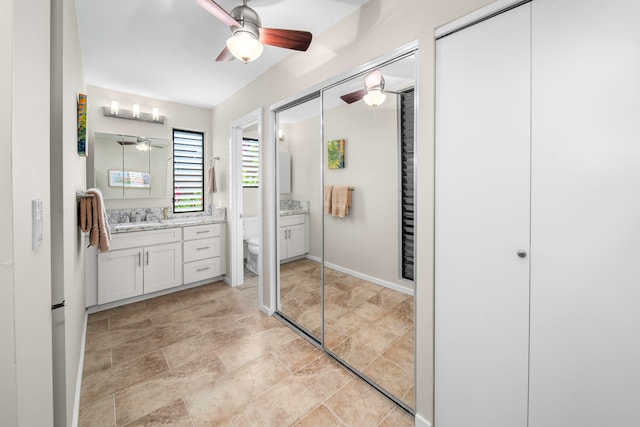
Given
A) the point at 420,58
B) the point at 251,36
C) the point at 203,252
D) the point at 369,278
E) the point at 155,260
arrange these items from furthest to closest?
the point at 203,252 → the point at 155,260 → the point at 369,278 → the point at 251,36 → the point at 420,58

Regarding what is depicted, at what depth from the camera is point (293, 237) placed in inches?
104

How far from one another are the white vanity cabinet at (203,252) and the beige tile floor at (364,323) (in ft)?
5.29

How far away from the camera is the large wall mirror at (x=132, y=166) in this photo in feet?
10.4

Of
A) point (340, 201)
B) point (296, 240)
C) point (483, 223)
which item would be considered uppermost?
point (340, 201)

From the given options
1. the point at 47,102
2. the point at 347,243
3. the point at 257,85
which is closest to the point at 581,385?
the point at 347,243

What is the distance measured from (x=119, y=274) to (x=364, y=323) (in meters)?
2.79

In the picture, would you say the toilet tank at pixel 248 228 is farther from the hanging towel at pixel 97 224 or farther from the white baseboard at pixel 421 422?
the white baseboard at pixel 421 422

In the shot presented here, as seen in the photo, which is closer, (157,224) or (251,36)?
(251,36)

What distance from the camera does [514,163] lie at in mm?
1188

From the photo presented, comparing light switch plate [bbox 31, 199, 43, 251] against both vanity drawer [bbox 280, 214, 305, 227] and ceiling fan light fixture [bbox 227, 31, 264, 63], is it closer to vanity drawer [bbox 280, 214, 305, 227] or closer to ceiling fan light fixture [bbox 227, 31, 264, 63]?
ceiling fan light fixture [bbox 227, 31, 264, 63]

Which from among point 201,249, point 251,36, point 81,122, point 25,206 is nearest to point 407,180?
point 251,36

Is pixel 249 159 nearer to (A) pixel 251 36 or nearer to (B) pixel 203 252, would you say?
(B) pixel 203 252

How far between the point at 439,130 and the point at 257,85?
2239 mm

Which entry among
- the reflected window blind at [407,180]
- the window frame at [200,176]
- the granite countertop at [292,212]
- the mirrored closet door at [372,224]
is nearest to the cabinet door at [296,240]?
Answer: the granite countertop at [292,212]
